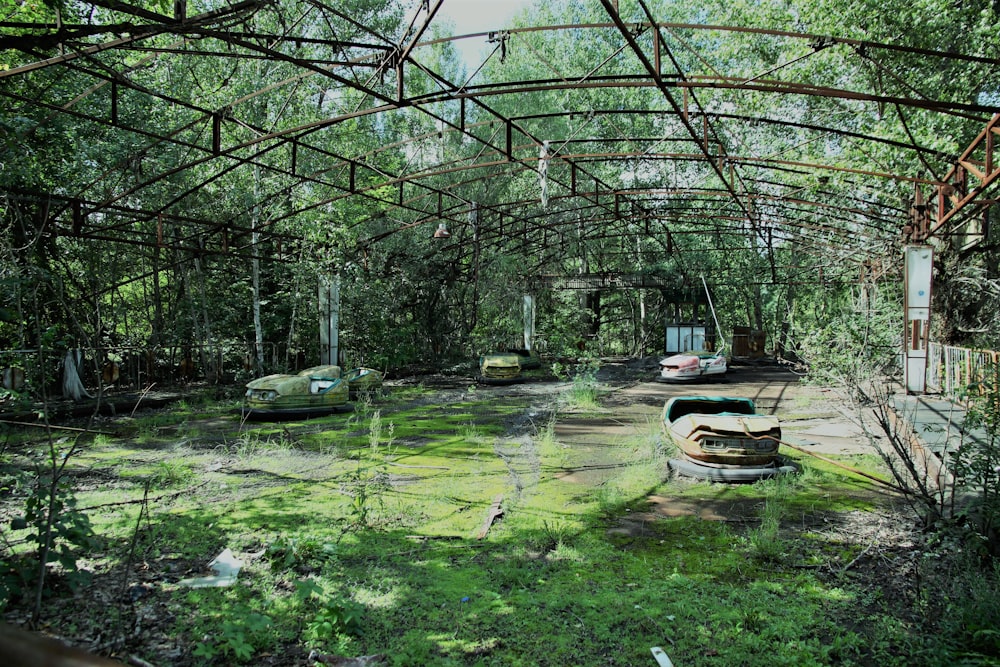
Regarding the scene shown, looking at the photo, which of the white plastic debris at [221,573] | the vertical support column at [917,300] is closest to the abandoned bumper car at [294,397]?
the white plastic debris at [221,573]

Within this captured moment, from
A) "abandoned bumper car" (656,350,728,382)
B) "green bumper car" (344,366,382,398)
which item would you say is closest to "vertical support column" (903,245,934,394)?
"abandoned bumper car" (656,350,728,382)

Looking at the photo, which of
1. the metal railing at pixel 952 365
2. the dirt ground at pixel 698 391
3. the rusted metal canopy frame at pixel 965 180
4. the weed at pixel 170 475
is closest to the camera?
the dirt ground at pixel 698 391

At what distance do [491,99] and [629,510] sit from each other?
68.2 feet

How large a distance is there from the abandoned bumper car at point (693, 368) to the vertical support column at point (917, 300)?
720cm

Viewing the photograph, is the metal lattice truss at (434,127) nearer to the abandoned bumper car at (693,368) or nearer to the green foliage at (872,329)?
the green foliage at (872,329)

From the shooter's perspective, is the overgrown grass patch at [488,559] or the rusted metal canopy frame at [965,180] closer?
the overgrown grass patch at [488,559]

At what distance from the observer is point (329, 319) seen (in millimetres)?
15188

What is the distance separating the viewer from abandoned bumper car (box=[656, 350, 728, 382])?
17438 mm

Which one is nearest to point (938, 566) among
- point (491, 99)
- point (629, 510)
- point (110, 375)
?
point (629, 510)

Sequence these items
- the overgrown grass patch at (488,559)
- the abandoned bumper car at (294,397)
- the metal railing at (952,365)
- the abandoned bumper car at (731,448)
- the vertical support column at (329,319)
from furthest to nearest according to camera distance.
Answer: the vertical support column at (329,319), the abandoned bumper car at (294,397), the metal railing at (952,365), the abandoned bumper car at (731,448), the overgrown grass patch at (488,559)

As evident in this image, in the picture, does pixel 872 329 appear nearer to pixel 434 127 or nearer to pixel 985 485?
pixel 985 485

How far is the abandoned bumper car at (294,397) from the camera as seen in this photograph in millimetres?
10664

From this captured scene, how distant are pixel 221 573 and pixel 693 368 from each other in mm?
15299

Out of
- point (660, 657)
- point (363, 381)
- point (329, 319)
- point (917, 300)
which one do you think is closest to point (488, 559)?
point (660, 657)
